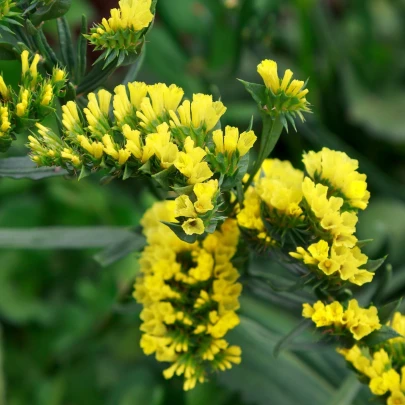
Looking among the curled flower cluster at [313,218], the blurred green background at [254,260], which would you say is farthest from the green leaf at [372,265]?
the blurred green background at [254,260]

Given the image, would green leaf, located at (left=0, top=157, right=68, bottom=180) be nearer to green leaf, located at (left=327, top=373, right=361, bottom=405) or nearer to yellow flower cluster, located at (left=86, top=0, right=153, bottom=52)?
yellow flower cluster, located at (left=86, top=0, right=153, bottom=52)

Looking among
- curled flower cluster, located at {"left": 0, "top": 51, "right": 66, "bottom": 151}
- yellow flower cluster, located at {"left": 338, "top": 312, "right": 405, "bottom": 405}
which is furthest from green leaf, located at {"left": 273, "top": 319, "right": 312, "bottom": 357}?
curled flower cluster, located at {"left": 0, "top": 51, "right": 66, "bottom": 151}

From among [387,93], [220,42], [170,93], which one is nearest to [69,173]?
[170,93]

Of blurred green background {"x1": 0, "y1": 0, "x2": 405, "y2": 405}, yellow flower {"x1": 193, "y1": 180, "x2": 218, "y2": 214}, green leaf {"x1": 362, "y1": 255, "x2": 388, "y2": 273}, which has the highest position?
yellow flower {"x1": 193, "y1": 180, "x2": 218, "y2": 214}

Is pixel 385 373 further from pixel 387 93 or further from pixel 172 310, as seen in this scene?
pixel 387 93

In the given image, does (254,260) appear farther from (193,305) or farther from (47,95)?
(47,95)

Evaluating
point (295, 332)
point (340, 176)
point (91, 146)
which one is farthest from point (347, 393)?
point (91, 146)
